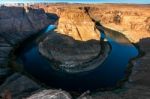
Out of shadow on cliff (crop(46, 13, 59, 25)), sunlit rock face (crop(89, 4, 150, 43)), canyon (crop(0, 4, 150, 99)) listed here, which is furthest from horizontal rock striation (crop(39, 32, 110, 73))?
shadow on cliff (crop(46, 13, 59, 25))

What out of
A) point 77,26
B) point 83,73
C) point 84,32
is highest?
point 77,26

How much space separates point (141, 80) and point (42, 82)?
58.5 ft

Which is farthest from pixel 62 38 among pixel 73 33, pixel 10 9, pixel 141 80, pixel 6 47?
pixel 10 9

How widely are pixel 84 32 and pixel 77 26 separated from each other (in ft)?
8.52

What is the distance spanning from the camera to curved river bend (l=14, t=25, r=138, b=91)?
57281mm

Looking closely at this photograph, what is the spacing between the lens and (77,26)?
268 ft

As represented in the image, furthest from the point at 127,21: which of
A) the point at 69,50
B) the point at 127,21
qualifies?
the point at 69,50

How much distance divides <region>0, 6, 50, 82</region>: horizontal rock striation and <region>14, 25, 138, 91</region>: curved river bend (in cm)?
412

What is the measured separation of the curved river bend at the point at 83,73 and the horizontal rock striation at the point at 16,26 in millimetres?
4124

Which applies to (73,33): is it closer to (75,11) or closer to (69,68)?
(75,11)

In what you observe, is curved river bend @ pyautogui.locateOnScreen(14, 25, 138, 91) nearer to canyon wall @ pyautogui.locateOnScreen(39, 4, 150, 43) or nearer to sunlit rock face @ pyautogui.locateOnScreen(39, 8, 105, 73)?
sunlit rock face @ pyautogui.locateOnScreen(39, 8, 105, 73)

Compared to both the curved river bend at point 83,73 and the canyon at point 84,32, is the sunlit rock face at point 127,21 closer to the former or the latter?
the canyon at point 84,32

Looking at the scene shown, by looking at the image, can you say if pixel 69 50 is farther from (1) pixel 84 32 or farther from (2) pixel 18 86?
(2) pixel 18 86

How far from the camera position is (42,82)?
58.3m
